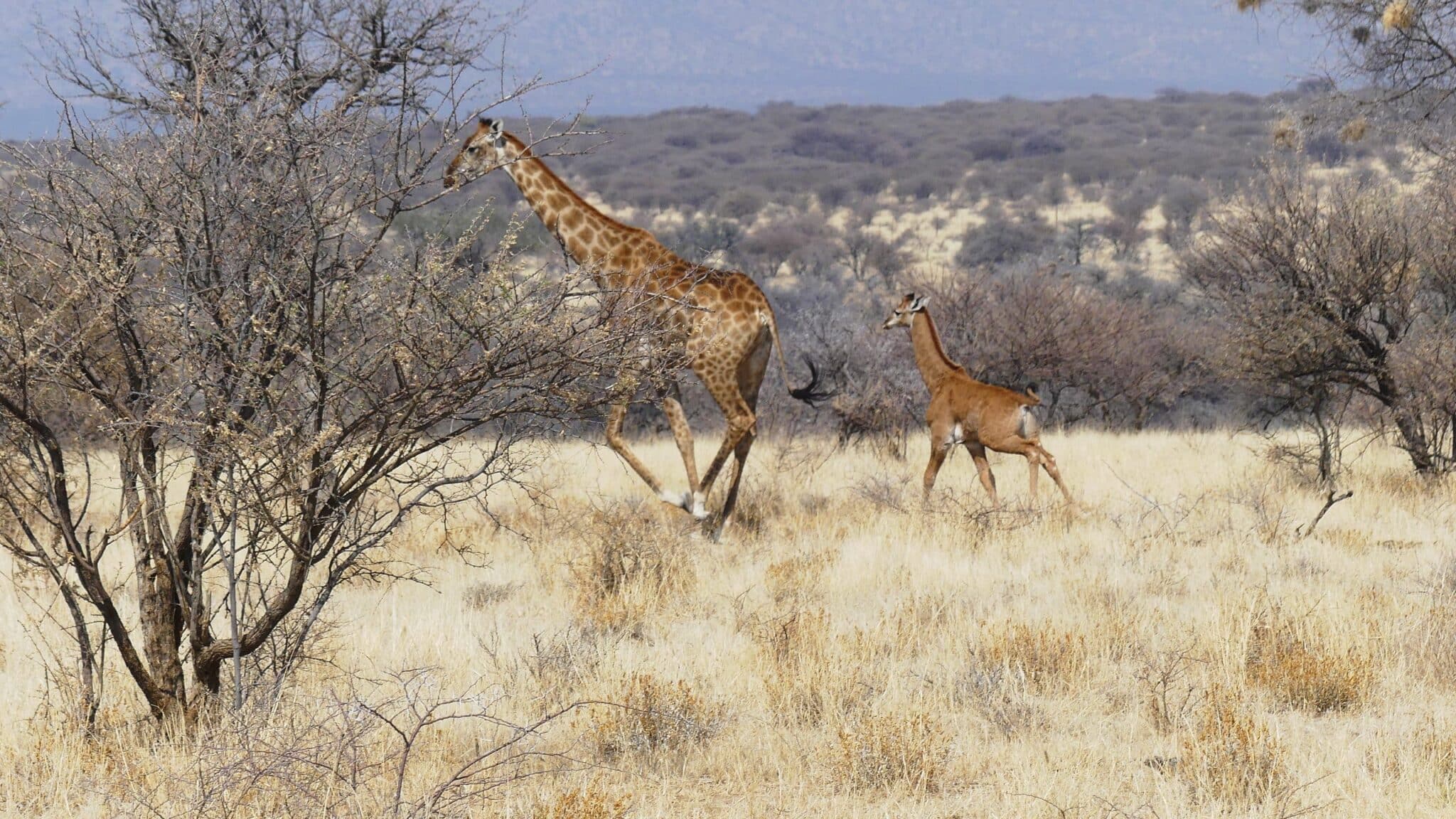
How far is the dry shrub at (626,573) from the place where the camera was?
6676 millimetres

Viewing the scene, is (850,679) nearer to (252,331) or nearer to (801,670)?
(801,670)

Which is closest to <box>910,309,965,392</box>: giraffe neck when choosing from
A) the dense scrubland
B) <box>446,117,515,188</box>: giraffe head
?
the dense scrubland

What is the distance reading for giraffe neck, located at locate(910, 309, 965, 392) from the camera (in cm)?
987

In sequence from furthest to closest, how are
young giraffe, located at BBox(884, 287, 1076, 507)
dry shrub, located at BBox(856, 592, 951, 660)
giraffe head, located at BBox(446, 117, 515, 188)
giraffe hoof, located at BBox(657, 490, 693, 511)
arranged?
young giraffe, located at BBox(884, 287, 1076, 507), giraffe hoof, located at BBox(657, 490, 693, 511), giraffe head, located at BBox(446, 117, 515, 188), dry shrub, located at BBox(856, 592, 951, 660)

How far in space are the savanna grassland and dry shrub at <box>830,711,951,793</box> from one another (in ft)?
0.03

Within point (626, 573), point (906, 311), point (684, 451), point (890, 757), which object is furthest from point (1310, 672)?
point (906, 311)

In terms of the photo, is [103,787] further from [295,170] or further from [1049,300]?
[1049,300]

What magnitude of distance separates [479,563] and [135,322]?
4.31 meters

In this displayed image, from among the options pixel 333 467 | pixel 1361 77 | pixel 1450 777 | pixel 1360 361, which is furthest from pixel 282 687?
pixel 1361 77

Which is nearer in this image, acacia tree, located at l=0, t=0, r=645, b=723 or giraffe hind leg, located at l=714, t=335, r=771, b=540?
acacia tree, located at l=0, t=0, r=645, b=723

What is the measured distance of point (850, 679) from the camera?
207 inches

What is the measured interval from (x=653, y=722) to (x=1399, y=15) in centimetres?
875

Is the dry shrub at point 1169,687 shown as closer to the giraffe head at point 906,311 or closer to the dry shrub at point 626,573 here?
the dry shrub at point 626,573

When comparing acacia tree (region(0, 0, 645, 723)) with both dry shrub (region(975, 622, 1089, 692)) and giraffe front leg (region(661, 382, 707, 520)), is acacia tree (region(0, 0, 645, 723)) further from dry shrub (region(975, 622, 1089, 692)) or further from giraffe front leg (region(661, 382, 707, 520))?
giraffe front leg (region(661, 382, 707, 520))
